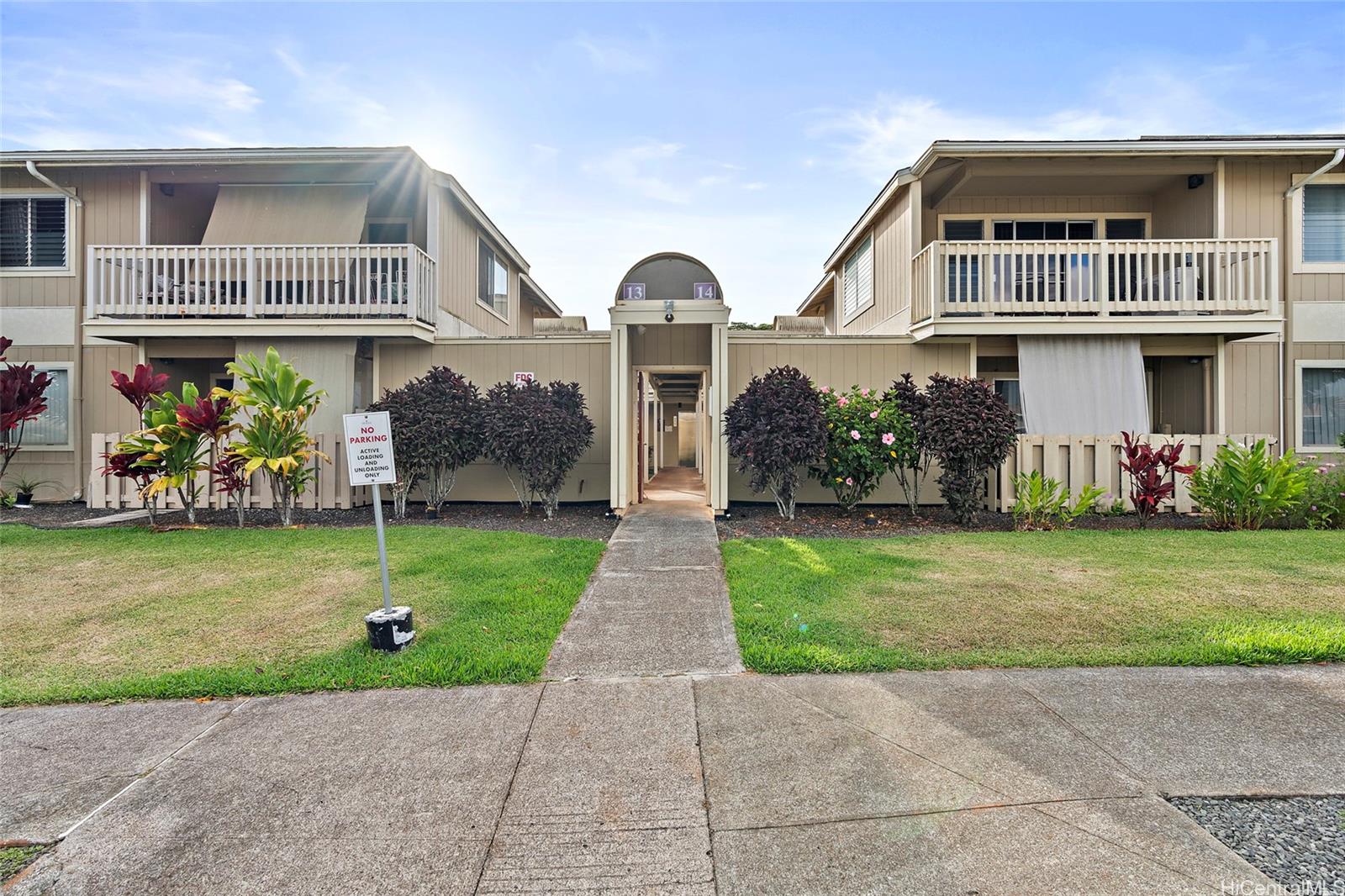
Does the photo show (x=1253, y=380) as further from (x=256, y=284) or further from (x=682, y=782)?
(x=256, y=284)

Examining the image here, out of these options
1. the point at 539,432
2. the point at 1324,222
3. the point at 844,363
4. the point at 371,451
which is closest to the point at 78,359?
the point at 539,432

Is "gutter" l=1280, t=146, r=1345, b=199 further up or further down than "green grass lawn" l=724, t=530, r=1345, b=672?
further up

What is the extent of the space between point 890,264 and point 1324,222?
7242mm

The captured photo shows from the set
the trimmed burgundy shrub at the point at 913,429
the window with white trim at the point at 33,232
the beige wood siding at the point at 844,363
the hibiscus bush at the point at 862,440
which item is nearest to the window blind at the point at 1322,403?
the beige wood siding at the point at 844,363

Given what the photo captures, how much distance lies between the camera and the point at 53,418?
11.1m

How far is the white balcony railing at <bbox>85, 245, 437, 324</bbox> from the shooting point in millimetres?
10000

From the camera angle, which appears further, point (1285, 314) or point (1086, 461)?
point (1285, 314)

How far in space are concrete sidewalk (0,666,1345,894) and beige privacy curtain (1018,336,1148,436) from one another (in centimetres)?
707

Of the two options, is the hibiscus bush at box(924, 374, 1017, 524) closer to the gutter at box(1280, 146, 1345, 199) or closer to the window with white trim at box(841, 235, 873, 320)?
the window with white trim at box(841, 235, 873, 320)

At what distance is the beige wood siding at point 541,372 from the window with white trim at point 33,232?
6718 mm

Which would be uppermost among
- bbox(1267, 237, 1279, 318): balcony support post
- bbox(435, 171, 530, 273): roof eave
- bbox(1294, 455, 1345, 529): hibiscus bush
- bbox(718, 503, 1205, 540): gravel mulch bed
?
bbox(435, 171, 530, 273): roof eave

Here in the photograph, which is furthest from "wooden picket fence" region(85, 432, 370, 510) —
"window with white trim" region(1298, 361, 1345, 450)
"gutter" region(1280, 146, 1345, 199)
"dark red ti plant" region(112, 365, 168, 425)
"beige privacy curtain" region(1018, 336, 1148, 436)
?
"gutter" region(1280, 146, 1345, 199)

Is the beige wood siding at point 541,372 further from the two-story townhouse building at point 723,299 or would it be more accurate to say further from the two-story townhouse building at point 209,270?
the two-story townhouse building at point 209,270

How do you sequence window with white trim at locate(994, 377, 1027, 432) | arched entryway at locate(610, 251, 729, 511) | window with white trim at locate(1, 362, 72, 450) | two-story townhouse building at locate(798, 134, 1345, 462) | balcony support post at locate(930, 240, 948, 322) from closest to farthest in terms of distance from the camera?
arched entryway at locate(610, 251, 729, 511) → balcony support post at locate(930, 240, 948, 322) → two-story townhouse building at locate(798, 134, 1345, 462) → window with white trim at locate(1, 362, 72, 450) → window with white trim at locate(994, 377, 1027, 432)
